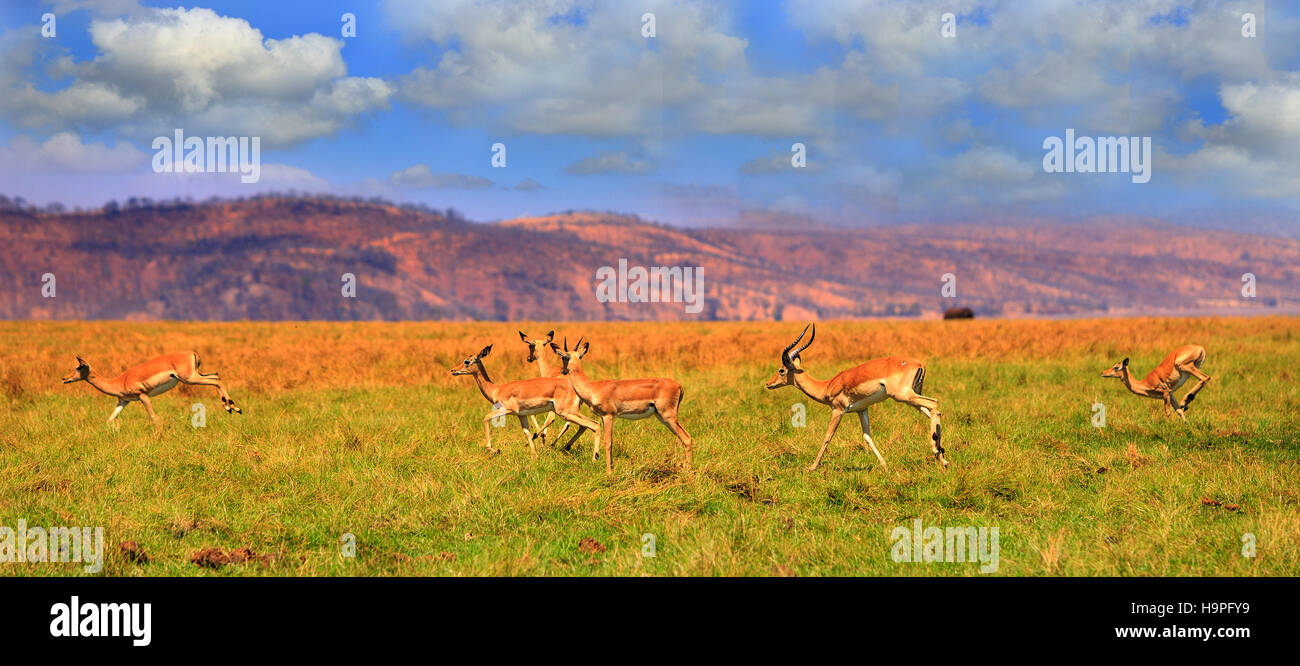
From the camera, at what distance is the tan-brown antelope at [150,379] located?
47.3 ft

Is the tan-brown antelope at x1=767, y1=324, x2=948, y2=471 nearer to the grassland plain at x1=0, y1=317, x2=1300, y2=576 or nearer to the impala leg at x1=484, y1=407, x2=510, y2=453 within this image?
the grassland plain at x1=0, y1=317, x2=1300, y2=576

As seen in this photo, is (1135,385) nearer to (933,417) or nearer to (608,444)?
(933,417)

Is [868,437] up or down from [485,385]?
down

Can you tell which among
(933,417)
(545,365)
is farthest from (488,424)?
(933,417)

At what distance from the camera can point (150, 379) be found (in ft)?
47.4

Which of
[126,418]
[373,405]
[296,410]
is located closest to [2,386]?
[126,418]

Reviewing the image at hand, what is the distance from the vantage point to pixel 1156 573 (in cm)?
656

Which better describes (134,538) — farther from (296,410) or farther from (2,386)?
(2,386)

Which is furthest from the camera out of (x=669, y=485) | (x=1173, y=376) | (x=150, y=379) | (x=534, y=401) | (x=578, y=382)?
(x=1173, y=376)

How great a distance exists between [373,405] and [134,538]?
859cm

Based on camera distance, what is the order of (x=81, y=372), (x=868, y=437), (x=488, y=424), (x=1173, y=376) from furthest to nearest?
(x=81, y=372), (x=1173, y=376), (x=488, y=424), (x=868, y=437)

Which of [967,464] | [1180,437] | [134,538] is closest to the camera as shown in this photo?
[134,538]

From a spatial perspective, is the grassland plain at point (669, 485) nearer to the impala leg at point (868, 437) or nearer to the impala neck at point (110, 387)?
the impala leg at point (868, 437)

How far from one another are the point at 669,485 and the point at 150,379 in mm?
10630
